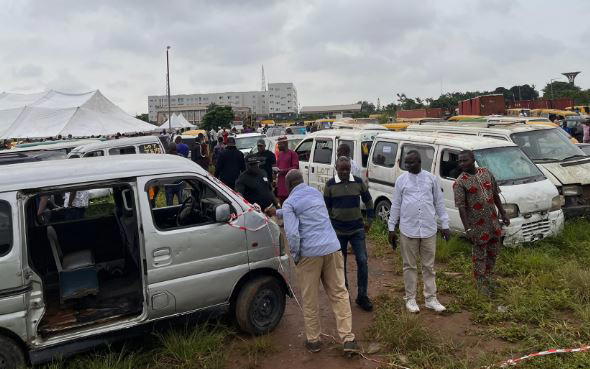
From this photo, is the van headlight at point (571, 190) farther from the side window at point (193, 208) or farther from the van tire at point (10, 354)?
the van tire at point (10, 354)

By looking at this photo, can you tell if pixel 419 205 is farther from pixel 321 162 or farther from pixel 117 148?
pixel 117 148

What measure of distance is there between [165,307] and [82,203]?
13.4 feet

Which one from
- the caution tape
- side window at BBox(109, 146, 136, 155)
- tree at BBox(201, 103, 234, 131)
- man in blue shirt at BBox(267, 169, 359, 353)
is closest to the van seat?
man in blue shirt at BBox(267, 169, 359, 353)

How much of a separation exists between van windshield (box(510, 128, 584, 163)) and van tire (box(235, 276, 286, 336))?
606 centimetres

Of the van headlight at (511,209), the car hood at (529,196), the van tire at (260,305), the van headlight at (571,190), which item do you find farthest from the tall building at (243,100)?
the van tire at (260,305)

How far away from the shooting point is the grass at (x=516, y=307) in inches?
168

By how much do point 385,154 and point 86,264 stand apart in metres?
5.62

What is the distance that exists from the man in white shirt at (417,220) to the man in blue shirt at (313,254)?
42.9 inches

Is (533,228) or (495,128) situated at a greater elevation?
(495,128)

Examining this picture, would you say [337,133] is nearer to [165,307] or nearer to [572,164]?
[572,164]

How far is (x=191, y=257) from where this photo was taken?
4.40 m

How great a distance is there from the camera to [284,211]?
14.3 ft

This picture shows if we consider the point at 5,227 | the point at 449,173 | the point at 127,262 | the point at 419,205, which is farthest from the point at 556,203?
the point at 5,227

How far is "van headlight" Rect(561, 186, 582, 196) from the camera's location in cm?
774
